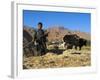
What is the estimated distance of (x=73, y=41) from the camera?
2057 millimetres

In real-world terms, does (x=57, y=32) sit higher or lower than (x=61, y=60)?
higher

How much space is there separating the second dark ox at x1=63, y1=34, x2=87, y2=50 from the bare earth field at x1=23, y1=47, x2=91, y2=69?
41 millimetres

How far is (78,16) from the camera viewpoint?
6.79 ft

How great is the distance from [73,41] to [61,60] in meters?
0.19

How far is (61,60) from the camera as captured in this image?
78.4 inches

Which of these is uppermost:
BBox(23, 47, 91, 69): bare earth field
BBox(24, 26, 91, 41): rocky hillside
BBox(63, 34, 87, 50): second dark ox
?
BBox(24, 26, 91, 41): rocky hillside

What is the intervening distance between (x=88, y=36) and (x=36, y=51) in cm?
48

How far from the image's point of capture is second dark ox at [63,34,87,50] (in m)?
2.03

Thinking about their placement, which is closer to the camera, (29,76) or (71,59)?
(29,76)

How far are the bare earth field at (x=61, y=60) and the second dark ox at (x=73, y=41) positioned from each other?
0.04m

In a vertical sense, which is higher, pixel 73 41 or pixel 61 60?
pixel 73 41
